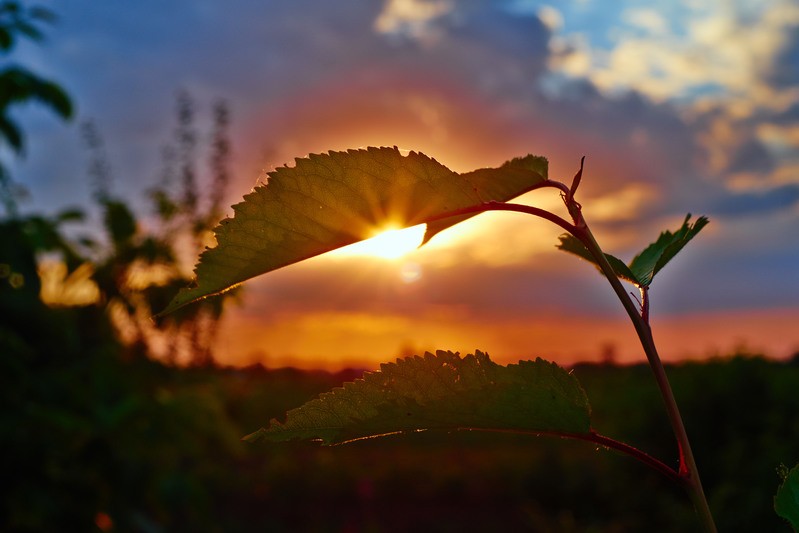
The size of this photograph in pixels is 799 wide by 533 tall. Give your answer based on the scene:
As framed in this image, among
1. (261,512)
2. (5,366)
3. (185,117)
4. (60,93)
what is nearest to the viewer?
(5,366)

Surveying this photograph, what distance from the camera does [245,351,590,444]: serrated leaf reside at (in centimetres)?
62

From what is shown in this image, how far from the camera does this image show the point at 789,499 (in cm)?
70

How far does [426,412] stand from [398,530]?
25.9 ft

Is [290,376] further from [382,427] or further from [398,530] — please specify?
[382,427]

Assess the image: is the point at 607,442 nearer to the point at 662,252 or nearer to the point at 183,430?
the point at 662,252

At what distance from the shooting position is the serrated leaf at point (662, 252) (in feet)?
2.45

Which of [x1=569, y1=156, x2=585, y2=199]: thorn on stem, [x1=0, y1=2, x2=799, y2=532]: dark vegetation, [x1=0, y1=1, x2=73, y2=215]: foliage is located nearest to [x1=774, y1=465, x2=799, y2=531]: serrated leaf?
[x1=569, y1=156, x2=585, y2=199]: thorn on stem

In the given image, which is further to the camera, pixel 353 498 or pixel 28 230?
pixel 353 498

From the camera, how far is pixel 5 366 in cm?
342

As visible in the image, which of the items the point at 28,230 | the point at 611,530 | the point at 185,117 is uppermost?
the point at 185,117

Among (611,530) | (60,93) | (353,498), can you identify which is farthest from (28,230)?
(353,498)

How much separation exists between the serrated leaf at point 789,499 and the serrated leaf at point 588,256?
24cm

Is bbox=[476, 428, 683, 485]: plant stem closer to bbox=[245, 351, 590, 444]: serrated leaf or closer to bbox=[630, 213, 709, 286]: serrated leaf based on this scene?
bbox=[245, 351, 590, 444]: serrated leaf

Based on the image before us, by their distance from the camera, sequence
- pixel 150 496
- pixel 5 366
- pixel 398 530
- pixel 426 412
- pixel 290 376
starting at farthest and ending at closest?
pixel 290 376, pixel 398 530, pixel 150 496, pixel 5 366, pixel 426 412
